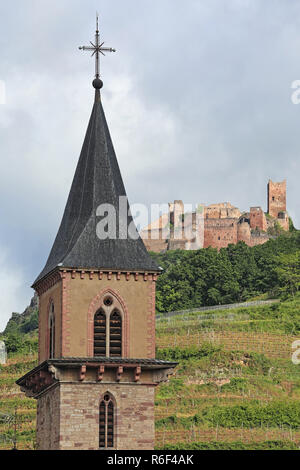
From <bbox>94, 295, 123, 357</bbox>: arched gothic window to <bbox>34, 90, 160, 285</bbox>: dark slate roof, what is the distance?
3.79 ft

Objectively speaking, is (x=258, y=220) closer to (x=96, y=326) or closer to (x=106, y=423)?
(x=96, y=326)

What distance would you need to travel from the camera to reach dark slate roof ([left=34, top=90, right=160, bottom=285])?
130 feet

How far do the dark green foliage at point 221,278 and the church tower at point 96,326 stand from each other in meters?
90.3

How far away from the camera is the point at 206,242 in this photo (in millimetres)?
187125

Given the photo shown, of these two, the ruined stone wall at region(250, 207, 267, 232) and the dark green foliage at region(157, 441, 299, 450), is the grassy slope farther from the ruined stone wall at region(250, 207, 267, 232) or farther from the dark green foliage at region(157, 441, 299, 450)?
the ruined stone wall at region(250, 207, 267, 232)

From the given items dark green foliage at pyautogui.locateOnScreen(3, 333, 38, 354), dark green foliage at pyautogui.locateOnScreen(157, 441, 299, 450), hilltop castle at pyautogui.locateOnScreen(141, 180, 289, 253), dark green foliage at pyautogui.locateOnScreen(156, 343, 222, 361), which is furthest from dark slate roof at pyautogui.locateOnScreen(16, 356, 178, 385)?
hilltop castle at pyautogui.locateOnScreen(141, 180, 289, 253)

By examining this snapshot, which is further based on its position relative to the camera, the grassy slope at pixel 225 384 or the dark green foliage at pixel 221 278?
the dark green foliage at pixel 221 278

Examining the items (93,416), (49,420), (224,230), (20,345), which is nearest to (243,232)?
(224,230)

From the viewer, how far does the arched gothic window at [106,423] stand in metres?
37.8

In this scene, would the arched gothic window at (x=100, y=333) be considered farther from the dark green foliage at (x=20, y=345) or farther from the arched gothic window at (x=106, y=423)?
the dark green foliage at (x=20, y=345)

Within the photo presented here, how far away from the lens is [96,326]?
3916cm

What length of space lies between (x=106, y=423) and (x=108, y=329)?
2.84m

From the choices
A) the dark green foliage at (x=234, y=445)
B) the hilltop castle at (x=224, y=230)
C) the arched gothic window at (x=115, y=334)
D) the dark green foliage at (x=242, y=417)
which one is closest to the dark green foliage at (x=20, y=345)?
the dark green foliage at (x=242, y=417)
